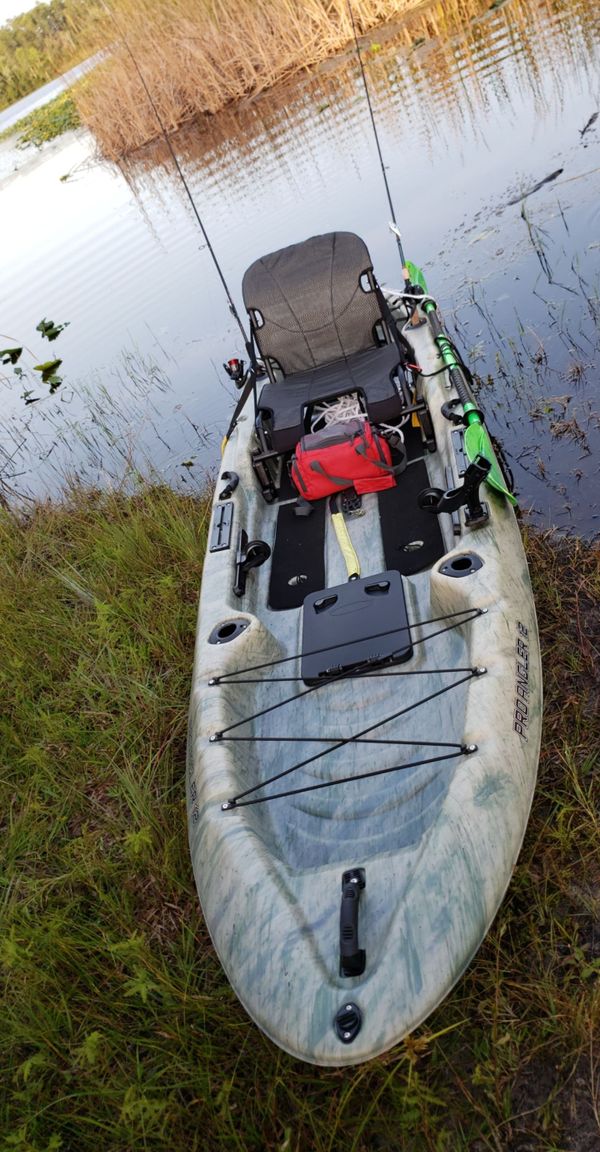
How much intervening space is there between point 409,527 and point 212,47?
15.4 meters

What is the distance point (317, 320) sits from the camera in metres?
4.99

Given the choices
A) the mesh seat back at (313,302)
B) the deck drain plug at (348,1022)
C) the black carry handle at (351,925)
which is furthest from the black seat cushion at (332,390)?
the deck drain plug at (348,1022)

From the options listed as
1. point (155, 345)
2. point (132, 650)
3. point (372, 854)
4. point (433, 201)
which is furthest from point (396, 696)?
point (433, 201)

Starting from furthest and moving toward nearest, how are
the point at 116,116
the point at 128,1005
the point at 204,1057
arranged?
1. the point at 116,116
2. the point at 128,1005
3. the point at 204,1057

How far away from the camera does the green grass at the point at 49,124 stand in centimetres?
2312

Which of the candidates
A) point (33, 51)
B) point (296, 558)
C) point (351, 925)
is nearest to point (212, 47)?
point (296, 558)

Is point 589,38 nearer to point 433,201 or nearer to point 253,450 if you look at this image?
point 433,201

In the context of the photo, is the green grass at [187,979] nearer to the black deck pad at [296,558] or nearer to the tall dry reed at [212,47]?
the black deck pad at [296,558]

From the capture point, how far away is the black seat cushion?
4414 mm

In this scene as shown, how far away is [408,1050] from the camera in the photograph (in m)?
2.31

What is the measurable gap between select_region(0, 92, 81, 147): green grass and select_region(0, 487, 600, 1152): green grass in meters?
23.7

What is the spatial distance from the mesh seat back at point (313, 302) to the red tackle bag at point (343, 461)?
939 millimetres

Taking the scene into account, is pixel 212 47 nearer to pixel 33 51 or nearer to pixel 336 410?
pixel 336 410

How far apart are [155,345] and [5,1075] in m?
8.10
